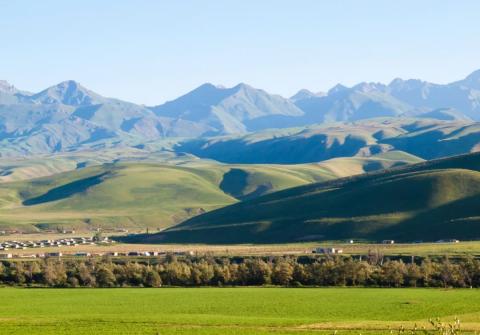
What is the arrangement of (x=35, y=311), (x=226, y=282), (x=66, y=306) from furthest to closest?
(x=226, y=282), (x=66, y=306), (x=35, y=311)

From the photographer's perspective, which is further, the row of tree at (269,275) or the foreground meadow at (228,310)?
the row of tree at (269,275)

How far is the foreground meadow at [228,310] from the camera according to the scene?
238 feet

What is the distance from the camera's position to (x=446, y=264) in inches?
5143

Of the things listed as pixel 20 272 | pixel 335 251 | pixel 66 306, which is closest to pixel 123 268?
pixel 20 272

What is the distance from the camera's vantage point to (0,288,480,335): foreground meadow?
72.7 meters

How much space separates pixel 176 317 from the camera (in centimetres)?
8181

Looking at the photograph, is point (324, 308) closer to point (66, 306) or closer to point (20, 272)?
point (66, 306)

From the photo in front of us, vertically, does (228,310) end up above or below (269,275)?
above

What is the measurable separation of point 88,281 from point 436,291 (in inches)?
1996

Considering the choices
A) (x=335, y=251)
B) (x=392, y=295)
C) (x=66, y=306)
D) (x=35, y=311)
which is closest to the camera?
(x=35, y=311)

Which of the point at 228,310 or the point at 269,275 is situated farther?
the point at 269,275

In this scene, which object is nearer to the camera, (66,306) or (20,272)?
(66,306)

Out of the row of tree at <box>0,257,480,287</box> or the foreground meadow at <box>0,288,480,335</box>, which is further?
the row of tree at <box>0,257,480,287</box>

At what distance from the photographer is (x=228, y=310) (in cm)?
9062
